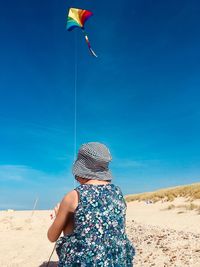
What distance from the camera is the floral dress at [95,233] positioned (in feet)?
11.3

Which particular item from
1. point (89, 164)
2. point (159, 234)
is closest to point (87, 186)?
point (89, 164)

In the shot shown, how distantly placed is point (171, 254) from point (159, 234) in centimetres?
146

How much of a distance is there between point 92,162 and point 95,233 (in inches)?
24.8

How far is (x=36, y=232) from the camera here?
11109mm

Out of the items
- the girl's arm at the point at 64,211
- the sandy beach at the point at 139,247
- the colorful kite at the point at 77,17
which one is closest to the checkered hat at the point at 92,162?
the girl's arm at the point at 64,211

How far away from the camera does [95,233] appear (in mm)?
3457

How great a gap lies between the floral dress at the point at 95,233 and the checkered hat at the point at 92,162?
0.37ft

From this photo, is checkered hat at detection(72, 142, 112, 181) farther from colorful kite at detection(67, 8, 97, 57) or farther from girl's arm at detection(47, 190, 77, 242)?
colorful kite at detection(67, 8, 97, 57)

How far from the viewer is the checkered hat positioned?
3607 millimetres

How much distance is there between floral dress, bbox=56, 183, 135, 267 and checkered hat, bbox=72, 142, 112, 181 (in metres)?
0.11

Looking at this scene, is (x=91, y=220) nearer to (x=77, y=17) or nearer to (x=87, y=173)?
(x=87, y=173)

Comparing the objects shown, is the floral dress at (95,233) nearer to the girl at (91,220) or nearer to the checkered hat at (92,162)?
the girl at (91,220)

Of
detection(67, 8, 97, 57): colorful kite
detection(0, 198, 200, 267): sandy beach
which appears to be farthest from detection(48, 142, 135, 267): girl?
detection(67, 8, 97, 57): colorful kite


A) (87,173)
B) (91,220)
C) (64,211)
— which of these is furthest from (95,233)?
(87,173)
